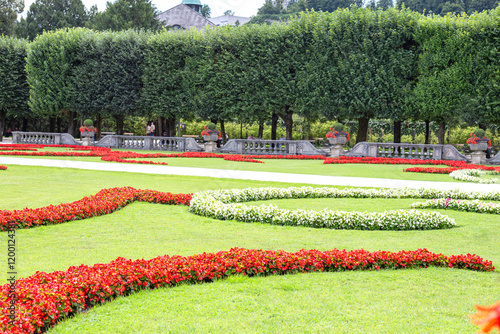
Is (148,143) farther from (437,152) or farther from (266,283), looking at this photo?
(266,283)

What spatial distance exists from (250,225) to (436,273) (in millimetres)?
3382

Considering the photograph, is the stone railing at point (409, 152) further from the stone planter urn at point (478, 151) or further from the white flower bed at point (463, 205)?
the white flower bed at point (463, 205)

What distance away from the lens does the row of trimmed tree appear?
28312 mm

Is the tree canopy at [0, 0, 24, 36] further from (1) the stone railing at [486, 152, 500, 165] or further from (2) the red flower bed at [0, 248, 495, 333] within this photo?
(2) the red flower bed at [0, 248, 495, 333]

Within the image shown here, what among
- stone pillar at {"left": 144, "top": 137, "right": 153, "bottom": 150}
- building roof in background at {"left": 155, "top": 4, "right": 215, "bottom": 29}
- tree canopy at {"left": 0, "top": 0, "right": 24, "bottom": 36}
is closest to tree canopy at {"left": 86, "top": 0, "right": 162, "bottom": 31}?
tree canopy at {"left": 0, "top": 0, "right": 24, "bottom": 36}

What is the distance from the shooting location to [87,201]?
8945 millimetres

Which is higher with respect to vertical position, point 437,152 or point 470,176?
point 437,152

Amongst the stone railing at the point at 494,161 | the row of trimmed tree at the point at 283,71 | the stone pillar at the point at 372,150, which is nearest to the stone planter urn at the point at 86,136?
the row of trimmed tree at the point at 283,71

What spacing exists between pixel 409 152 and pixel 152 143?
673 inches

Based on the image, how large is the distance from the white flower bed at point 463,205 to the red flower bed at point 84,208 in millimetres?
4916

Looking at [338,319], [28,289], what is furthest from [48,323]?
[338,319]

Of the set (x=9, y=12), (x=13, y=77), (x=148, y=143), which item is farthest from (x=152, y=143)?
(x=9, y=12)

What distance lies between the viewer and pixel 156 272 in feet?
15.7

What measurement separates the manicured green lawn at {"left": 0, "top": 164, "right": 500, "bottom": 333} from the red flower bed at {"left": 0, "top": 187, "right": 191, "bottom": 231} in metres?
0.24
